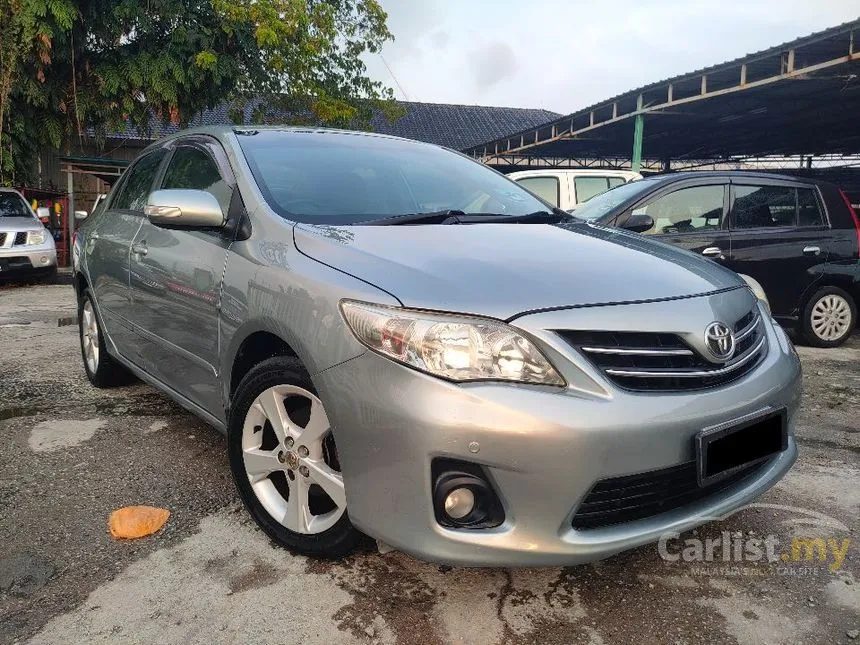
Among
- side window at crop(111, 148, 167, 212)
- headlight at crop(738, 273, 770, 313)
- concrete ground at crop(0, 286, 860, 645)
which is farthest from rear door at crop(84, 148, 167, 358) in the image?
headlight at crop(738, 273, 770, 313)

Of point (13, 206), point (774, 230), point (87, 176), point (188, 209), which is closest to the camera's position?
point (188, 209)

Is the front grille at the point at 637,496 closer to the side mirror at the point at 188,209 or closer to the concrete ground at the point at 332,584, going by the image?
the concrete ground at the point at 332,584

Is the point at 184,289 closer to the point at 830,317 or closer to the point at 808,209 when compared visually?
the point at 808,209

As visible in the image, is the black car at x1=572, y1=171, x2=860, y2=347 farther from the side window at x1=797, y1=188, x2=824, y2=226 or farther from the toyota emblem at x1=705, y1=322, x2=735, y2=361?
the toyota emblem at x1=705, y1=322, x2=735, y2=361

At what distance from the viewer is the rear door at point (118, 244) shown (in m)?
3.50

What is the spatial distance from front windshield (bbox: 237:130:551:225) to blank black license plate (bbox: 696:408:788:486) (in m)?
1.31

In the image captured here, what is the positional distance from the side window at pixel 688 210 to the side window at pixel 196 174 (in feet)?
11.7

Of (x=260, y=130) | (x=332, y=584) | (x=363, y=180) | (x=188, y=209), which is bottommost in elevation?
(x=332, y=584)

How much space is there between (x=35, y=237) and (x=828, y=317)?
997 centimetres

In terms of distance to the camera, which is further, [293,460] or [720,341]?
[293,460]

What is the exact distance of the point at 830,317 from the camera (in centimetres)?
612

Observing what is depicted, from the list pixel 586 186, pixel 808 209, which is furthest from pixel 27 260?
pixel 808 209

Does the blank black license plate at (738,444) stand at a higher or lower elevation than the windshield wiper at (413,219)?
lower

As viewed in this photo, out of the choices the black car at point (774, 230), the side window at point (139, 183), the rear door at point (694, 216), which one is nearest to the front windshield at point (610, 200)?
the black car at point (774, 230)
